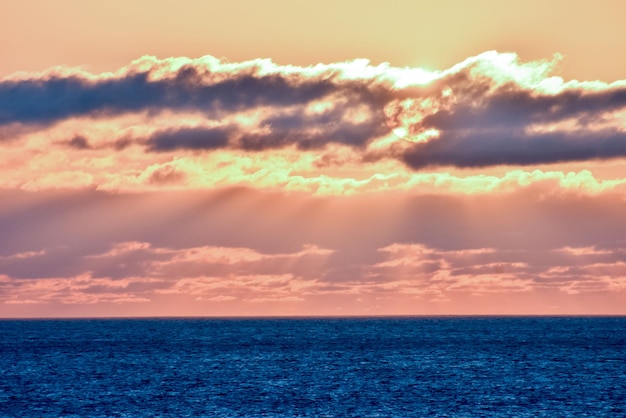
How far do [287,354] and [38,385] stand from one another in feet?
233

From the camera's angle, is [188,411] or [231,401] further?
[231,401]

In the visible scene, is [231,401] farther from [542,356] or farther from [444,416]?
[542,356]

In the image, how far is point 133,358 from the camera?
186m

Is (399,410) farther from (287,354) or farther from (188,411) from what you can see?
(287,354)

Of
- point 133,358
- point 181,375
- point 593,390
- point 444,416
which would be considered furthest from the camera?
point 133,358

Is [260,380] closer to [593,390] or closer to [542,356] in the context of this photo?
[593,390]

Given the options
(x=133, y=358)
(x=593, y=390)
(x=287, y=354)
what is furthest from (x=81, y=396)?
(x=287, y=354)

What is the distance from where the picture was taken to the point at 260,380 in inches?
5320

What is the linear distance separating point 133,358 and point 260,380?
56651 millimetres

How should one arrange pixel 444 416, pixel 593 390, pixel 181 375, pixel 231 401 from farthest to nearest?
pixel 181 375 < pixel 593 390 < pixel 231 401 < pixel 444 416

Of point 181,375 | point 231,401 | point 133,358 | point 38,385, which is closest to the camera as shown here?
point 231,401

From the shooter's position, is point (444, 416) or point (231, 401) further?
point (231, 401)

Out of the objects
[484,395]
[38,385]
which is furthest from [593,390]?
[38,385]

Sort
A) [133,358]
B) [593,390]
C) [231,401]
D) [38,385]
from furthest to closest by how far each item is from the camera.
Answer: [133,358] < [38,385] < [593,390] < [231,401]
